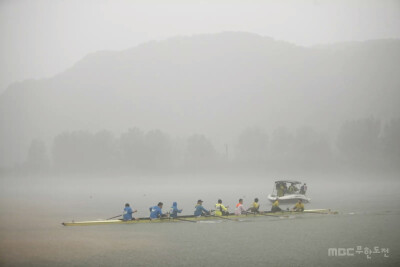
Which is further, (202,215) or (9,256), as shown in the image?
(202,215)

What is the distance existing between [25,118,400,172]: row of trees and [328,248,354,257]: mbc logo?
124511 mm

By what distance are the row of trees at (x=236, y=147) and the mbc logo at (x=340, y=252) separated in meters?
125

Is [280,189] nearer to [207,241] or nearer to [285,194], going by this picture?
[285,194]

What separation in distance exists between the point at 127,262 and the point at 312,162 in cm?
13779

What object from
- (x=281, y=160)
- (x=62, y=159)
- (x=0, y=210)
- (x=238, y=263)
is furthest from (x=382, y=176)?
(x=238, y=263)

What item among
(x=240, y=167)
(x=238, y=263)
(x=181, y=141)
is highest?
(x=181, y=141)

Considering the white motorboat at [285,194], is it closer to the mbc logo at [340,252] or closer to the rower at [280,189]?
the rower at [280,189]

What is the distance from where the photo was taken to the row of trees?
14912cm

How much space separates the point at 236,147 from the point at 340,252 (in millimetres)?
132845

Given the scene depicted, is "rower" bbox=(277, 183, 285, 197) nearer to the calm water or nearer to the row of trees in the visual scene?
the calm water

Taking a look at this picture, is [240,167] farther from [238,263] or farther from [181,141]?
[238,263]

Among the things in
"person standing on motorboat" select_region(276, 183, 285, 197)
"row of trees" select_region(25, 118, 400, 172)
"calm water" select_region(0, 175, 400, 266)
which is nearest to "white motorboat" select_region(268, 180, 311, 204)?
"person standing on motorboat" select_region(276, 183, 285, 197)

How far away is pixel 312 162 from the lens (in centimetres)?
15575

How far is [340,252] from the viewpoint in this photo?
27.6 metres
